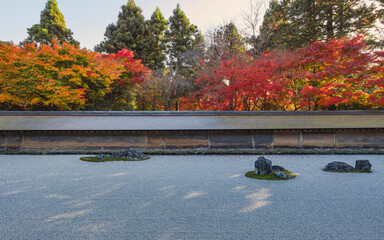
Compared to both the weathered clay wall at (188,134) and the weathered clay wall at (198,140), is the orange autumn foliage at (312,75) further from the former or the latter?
the weathered clay wall at (198,140)

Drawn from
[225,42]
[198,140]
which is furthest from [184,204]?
[225,42]

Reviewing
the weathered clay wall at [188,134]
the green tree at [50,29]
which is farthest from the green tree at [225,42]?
the green tree at [50,29]

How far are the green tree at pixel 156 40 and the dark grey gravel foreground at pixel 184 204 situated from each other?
1793cm

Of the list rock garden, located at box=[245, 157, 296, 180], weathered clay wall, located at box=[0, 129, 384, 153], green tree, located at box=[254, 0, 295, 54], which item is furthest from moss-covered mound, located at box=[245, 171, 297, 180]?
green tree, located at box=[254, 0, 295, 54]

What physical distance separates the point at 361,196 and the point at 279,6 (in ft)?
66.8

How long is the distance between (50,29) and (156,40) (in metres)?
10.1

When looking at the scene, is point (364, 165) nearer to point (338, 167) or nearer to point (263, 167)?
point (338, 167)

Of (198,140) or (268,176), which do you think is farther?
(198,140)

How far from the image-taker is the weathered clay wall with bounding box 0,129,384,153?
740 cm

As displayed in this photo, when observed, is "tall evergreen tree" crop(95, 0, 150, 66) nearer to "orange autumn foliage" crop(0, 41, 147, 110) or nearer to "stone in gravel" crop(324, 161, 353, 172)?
"orange autumn foliage" crop(0, 41, 147, 110)

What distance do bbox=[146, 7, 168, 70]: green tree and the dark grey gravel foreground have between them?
17929mm

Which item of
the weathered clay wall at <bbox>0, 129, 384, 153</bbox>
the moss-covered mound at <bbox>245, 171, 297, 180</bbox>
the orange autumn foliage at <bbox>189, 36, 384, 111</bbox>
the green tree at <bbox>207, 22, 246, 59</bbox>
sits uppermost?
the green tree at <bbox>207, 22, 246, 59</bbox>

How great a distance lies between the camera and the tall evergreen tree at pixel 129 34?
21516 mm

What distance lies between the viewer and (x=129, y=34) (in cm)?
2141
